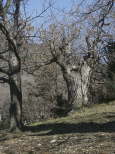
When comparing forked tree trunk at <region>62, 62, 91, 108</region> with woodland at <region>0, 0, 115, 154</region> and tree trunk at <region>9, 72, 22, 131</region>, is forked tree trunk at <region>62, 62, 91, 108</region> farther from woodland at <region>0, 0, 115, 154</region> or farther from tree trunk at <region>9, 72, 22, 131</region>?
tree trunk at <region>9, 72, 22, 131</region>

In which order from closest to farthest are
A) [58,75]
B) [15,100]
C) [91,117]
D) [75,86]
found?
[15,100] < [91,117] < [75,86] < [58,75]

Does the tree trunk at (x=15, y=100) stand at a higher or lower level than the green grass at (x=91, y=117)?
higher

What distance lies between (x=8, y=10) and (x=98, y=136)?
5357mm


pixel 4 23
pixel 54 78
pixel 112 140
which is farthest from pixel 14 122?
pixel 54 78

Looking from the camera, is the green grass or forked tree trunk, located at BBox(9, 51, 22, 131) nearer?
forked tree trunk, located at BBox(9, 51, 22, 131)

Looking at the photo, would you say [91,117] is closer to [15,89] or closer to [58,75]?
[15,89]

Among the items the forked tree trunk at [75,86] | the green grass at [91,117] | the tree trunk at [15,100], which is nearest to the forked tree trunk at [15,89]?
the tree trunk at [15,100]

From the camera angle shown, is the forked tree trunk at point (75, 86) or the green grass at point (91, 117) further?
the forked tree trunk at point (75, 86)

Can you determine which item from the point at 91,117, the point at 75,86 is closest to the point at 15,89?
the point at 91,117

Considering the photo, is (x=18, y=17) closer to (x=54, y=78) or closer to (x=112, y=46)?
(x=112, y=46)

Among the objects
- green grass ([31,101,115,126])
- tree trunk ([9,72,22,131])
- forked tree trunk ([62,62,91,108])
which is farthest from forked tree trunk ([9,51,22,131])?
forked tree trunk ([62,62,91,108])

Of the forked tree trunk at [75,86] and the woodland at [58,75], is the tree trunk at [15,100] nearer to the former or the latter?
the woodland at [58,75]

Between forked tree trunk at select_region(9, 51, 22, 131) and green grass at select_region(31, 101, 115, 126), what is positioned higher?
forked tree trunk at select_region(9, 51, 22, 131)

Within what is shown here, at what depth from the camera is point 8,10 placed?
13273 mm
